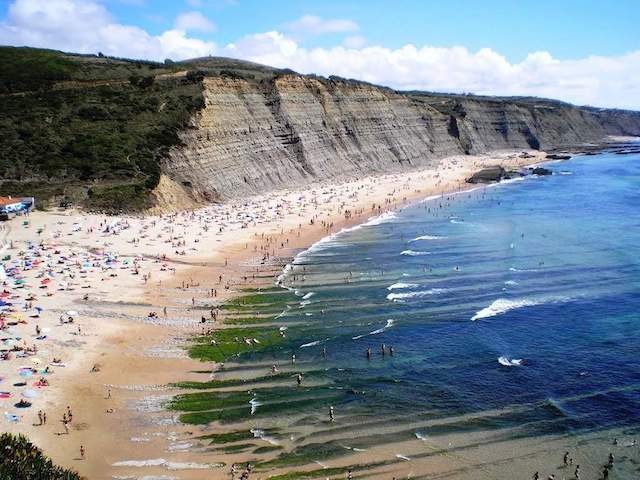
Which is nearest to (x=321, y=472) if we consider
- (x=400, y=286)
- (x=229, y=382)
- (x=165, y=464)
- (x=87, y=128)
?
(x=165, y=464)

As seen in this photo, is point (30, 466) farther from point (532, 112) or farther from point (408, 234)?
point (532, 112)

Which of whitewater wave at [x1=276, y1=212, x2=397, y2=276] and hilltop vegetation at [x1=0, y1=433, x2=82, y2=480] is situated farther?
whitewater wave at [x1=276, y1=212, x2=397, y2=276]

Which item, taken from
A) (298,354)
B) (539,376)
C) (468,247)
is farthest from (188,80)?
(539,376)

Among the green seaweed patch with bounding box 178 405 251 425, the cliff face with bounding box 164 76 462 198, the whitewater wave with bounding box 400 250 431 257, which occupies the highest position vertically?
the cliff face with bounding box 164 76 462 198

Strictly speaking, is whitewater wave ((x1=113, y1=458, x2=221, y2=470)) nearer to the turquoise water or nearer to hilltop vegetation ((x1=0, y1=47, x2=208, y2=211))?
the turquoise water

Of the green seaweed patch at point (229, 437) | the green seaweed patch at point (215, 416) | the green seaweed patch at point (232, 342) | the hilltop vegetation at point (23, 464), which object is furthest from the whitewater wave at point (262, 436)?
the hilltop vegetation at point (23, 464)

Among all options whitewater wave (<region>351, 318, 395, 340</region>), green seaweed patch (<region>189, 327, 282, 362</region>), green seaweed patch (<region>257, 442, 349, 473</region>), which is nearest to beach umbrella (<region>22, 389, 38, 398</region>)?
green seaweed patch (<region>189, 327, 282, 362</region>)

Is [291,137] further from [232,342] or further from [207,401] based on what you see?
[207,401]

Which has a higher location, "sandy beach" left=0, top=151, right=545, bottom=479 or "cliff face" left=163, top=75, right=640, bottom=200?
"cliff face" left=163, top=75, right=640, bottom=200
